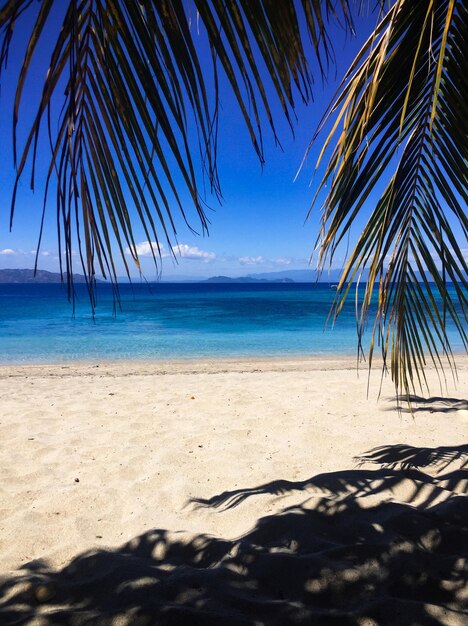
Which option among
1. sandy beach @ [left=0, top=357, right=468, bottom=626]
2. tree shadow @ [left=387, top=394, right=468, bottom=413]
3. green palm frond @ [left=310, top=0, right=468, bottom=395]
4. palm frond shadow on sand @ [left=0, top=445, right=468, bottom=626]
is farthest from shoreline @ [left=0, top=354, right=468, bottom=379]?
green palm frond @ [left=310, top=0, right=468, bottom=395]

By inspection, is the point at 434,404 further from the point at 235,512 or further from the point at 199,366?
the point at 199,366

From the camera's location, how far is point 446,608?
1901 millimetres

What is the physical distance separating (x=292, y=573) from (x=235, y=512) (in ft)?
3.05

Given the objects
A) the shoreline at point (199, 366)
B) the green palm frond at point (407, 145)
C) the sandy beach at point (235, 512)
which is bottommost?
the shoreline at point (199, 366)

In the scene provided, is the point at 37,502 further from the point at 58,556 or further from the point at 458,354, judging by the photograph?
the point at 458,354

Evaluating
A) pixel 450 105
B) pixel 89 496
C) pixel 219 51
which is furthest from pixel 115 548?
pixel 450 105

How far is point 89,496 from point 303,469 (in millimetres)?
1795

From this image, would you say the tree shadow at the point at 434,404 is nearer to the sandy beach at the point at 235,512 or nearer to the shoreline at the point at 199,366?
the sandy beach at the point at 235,512

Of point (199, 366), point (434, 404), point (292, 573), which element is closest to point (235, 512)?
point (292, 573)

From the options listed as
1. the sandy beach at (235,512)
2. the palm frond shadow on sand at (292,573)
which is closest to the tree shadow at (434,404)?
the sandy beach at (235,512)

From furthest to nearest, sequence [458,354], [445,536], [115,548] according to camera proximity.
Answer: [458,354]
[115,548]
[445,536]

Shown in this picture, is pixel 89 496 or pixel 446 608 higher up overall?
pixel 446 608

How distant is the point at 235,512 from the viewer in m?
3.12

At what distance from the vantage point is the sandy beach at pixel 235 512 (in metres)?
2.03
